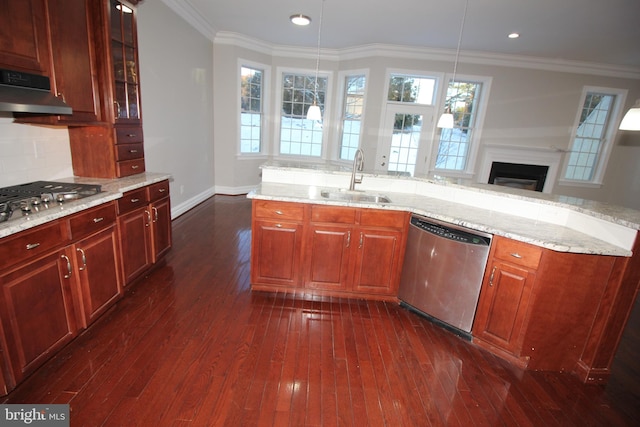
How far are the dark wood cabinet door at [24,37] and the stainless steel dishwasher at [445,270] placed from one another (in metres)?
2.83

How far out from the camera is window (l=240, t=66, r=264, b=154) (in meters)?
6.06

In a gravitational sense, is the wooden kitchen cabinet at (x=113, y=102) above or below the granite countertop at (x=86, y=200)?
above

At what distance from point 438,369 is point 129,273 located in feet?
8.24

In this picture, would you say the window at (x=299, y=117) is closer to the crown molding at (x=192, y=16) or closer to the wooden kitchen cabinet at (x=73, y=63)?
the crown molding at (x=192, y=16)

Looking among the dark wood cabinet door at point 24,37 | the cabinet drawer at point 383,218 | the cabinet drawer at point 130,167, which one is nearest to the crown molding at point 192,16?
the cabinet drawer at point 130,167

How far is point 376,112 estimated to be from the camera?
5.88 meters

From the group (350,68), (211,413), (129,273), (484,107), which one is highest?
(350,68)

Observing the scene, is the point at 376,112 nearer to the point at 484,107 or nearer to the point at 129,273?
the point at 484,107

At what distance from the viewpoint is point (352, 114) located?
A: 6.29 m

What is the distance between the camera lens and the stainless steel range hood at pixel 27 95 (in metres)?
1.67

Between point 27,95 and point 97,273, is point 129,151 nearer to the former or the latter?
point 27,95

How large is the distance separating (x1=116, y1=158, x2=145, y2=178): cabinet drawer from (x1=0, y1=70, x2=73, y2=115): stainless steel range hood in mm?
790

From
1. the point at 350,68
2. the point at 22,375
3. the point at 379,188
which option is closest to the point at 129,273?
the point at 22,375

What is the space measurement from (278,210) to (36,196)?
1.60 meters
